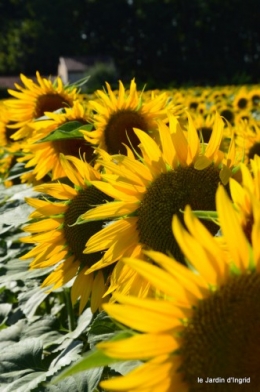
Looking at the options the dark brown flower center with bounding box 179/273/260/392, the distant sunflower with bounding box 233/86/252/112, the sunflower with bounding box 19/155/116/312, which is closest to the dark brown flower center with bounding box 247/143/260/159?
the sunflower with bounding box 19/155/116/312

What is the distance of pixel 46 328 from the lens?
7.76ft

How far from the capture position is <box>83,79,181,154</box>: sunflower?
2.35 m

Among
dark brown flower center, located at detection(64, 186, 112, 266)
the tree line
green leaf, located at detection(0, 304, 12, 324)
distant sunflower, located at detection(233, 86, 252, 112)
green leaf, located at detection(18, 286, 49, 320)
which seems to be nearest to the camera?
dark brown flower center, located at detection(64, 186, 112, 266)

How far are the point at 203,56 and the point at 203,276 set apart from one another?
46410mm

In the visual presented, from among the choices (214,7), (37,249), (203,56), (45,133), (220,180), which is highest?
(214,7)

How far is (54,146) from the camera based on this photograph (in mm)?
2539

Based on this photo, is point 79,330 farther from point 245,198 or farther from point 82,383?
point 245,198

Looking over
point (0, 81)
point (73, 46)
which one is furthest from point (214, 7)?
point (0, 81)

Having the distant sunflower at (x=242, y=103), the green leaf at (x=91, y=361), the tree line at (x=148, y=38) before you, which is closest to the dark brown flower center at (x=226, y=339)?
the green leaf at (x=91, y=361)

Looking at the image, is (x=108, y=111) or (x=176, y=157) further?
(x=108, y=111)

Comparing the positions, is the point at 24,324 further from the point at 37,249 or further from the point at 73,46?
the point at 73,46

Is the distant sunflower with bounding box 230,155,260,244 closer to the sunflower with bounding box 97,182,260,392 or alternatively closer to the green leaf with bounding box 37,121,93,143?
the sunflower with bounding box 97,182,260,392

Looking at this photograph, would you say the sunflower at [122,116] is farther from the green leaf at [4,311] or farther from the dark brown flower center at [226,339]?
the dark brown flower center at [226,339]

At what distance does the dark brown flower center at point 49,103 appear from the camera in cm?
283
